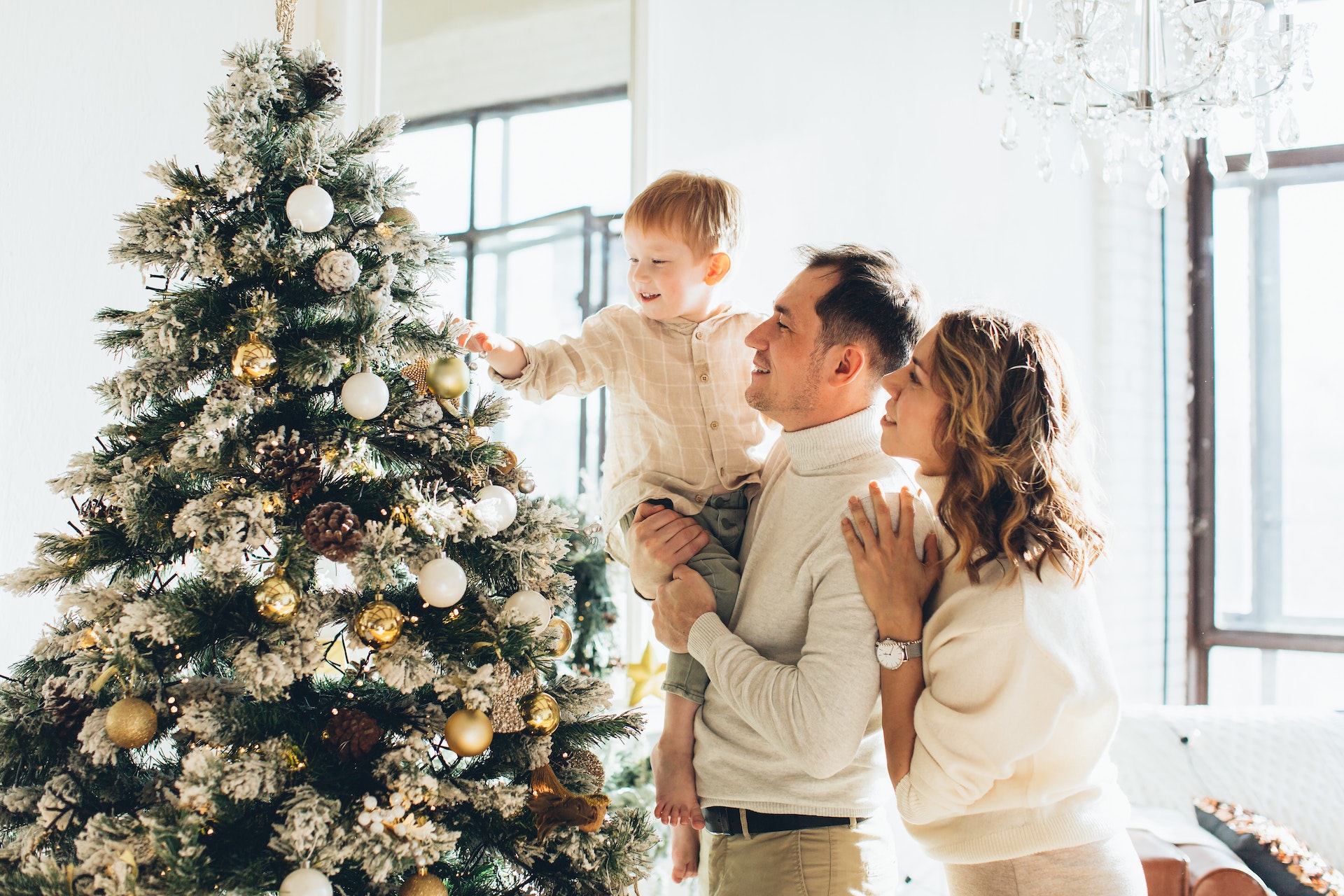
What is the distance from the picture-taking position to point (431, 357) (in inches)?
46.6

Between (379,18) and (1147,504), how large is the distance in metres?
3.54

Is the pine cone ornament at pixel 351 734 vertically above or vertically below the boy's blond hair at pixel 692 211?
below

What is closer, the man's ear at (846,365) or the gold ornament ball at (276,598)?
the gold ornament ball at (276,598)

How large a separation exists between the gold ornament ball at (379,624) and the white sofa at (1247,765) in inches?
91.3

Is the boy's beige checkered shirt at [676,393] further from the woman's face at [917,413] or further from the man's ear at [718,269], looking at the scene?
the woman's face at [917,413]

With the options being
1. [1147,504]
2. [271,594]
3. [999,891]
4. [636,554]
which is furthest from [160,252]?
[1147,504]

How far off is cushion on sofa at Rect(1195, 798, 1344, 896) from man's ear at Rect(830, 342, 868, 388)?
6.03ft

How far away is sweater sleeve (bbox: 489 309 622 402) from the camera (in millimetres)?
1553

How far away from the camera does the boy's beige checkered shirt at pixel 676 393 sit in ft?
5.39

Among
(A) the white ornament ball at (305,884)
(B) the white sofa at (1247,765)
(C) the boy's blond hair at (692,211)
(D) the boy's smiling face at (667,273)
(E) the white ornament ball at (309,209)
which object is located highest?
(C) the boy's blond hair at (692,211)

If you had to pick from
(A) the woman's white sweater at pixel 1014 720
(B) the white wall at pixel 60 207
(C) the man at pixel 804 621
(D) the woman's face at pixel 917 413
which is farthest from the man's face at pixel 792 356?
(B) the white wall at pixel 60 207

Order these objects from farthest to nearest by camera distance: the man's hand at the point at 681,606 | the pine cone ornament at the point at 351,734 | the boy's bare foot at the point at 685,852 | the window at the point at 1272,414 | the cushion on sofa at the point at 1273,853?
the window at the point at 1272,414
the cushion on sofa at the point at 1273,853
the boy's bare foot at the point at 685,852
the man's hand at the point at 681,606
the pine cone ornament at the point at 351,734

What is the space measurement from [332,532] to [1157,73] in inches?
99.7

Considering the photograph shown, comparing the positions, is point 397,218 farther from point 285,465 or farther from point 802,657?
point 802,657
